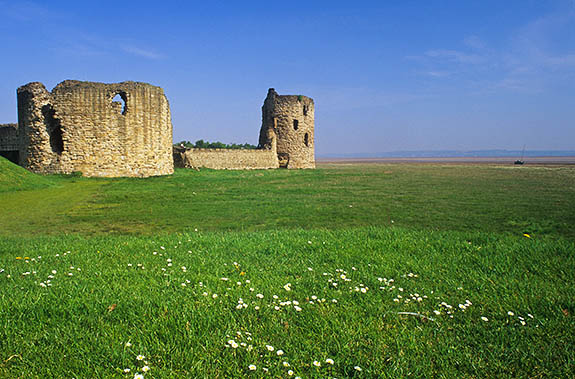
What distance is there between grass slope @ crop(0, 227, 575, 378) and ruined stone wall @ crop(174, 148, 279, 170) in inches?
936

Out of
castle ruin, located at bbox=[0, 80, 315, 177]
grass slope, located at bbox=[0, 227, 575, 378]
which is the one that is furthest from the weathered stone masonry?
grass slope, located at bbox=[0, 227, 575, 378]

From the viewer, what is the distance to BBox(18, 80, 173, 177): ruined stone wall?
20656mm

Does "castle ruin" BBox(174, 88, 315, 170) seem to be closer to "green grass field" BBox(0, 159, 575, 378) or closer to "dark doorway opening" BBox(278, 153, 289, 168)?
"dark doorway opening" BBox(278, 153, 289, 168)

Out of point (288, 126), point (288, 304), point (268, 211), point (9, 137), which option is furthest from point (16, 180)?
point (288, 126)

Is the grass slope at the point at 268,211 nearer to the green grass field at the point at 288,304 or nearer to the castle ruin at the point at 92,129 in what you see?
the green grass field at the point at 288,304

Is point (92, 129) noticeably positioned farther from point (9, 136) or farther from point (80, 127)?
point (9, 136)

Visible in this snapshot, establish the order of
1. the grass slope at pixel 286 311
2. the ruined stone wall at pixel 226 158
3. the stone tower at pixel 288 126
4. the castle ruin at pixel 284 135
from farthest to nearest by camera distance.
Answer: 1. the stone tower at pixel 288 126
2. the castle ruin at pixel 284 135
3. the ruined stone wall at pixel 226 158
4. the grass slope at pixel 286 311

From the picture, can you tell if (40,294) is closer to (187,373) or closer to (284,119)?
(187,373)

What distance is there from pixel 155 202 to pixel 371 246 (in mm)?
8542

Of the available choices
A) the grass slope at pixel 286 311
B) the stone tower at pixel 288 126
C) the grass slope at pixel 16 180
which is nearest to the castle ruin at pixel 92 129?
the grass slope at pixel 16 180

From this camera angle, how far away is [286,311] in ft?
11.8

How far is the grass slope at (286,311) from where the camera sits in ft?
9.03

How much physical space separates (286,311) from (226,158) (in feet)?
96.1

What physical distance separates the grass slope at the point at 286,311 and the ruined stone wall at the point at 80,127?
1652 centimetres
